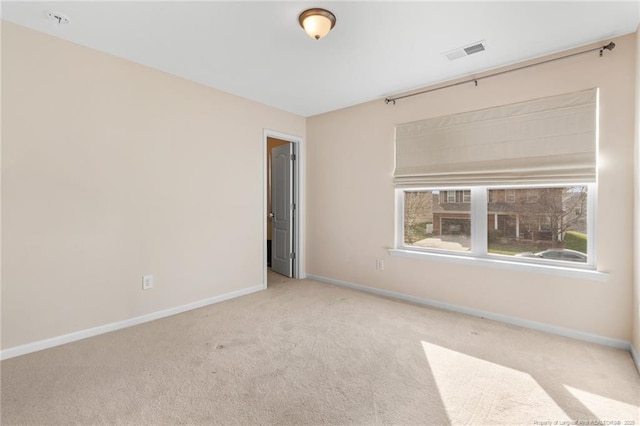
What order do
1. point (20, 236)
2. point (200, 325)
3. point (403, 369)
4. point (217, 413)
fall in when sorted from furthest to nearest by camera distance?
point (200, 325), point (20, 236), point (403, 369), point (217, 413)

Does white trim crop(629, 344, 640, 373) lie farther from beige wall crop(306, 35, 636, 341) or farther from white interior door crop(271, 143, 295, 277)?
white interior door crop(271, 143, 295, 277)

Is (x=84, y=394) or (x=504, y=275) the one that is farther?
(x=504, y=275)

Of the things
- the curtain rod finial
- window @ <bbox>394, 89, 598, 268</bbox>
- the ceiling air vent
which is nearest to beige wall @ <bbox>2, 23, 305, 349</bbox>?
window @ <bbox>394, 89, 598, 268</bbox>

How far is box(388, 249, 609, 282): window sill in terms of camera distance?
2.57 m

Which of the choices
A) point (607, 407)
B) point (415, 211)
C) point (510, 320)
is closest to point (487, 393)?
point (607, 407)

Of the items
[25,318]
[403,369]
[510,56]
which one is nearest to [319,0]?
[510,56]

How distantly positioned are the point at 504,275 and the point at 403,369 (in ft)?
5.08

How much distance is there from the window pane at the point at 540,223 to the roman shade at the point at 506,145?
0.18 metres

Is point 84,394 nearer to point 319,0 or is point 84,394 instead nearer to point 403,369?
point 403,369

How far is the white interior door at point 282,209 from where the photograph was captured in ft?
15.5

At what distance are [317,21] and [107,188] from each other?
7.56 ft

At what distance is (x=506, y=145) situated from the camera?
297 cm

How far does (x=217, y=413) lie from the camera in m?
1.73

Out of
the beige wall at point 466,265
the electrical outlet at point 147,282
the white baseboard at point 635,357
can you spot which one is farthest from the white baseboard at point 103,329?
the white baseboard at point 635,357
